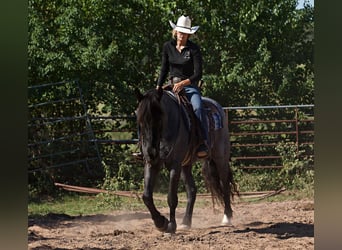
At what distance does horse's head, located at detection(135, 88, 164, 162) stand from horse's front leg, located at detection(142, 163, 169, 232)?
12 cm

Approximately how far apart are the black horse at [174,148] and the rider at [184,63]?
0.19 meters

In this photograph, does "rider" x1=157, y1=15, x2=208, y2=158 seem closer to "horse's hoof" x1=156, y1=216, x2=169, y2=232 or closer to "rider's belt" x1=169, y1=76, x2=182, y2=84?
"rider's belt" x1=169, y1=76, x2=182, y2=84

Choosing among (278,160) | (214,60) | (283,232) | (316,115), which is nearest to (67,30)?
(214,60)

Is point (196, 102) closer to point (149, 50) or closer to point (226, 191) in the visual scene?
point (226, 191)

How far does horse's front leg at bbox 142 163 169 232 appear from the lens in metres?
5.34

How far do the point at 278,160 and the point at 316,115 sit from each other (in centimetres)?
928

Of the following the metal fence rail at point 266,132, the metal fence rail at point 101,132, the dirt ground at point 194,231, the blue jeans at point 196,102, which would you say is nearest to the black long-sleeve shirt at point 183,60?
the blue jeans at point 196,102

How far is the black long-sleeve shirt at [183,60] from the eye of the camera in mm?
5887

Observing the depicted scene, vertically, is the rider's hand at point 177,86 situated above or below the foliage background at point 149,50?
below

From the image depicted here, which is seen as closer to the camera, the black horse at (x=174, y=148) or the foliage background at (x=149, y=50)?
the black horse at (x=174, y=148)

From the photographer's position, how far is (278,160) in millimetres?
10406

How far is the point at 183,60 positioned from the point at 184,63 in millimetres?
31

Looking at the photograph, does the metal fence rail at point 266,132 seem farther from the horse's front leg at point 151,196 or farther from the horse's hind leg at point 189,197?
the horse's front leg at point 151,196

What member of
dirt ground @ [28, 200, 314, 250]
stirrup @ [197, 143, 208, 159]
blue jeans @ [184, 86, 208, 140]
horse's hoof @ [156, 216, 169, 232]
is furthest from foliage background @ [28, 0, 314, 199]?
horse's hoof @ [156, 216, 169, 232]
